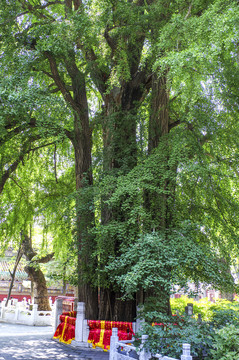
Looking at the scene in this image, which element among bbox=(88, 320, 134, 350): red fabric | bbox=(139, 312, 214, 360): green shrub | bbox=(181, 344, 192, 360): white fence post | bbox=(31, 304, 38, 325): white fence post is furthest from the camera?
bbox=(31, 304, 38, 325): white fence post

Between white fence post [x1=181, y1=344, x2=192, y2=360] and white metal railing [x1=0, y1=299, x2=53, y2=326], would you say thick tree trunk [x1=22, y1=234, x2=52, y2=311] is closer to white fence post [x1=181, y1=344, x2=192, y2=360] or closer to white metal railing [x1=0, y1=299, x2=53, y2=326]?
white metal railing [x1=0, y1=299, x2=53, y2=326]

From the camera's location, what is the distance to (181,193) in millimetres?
8305

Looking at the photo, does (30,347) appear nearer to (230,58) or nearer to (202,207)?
(202,207)

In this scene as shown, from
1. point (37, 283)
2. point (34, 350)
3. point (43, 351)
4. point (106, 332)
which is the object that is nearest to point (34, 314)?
point (37, 283)

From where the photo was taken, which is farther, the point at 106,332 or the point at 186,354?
the point at 106,332

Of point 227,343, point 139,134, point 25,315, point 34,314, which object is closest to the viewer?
point 227,343

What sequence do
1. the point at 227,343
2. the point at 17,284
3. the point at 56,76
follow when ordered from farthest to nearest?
the point at 17,284 → the point at 56,76 → the point at 227,343

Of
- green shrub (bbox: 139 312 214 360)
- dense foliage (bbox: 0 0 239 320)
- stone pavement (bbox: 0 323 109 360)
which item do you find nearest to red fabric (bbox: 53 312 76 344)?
stone pavement (bbox: 0 323 109 360)

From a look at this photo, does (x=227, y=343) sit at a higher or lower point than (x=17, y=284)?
lower

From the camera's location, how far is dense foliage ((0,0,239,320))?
6172 mm

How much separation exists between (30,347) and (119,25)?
797cm

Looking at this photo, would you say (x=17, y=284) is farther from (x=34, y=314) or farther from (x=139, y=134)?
(x=139, y=134)

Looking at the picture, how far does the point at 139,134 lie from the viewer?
9.42 metres

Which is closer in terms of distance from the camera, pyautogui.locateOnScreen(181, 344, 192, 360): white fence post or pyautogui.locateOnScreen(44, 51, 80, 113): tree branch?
pyautogui.locateOnScreen(181, 344, 192, 360): white fence post
